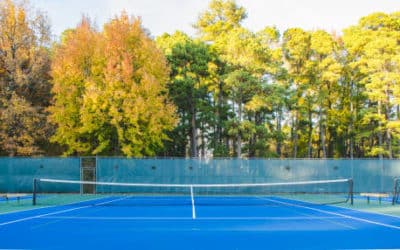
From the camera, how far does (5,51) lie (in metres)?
32.4

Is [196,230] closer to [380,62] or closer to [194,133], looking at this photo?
[194,133]

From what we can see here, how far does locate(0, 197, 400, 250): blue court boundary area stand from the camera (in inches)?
340

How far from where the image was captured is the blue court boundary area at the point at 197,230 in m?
8.63

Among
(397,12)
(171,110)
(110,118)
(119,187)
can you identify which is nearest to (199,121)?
(171,110)

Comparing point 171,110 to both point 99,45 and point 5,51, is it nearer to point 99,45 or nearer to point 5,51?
point 99,45

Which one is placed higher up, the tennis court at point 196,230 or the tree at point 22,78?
the tree at point 22,78

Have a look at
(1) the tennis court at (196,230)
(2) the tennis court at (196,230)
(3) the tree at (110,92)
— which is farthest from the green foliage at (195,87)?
(1) the tennis court at (196,230)

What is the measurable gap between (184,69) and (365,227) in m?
29.1

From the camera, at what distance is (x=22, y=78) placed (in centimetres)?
3170

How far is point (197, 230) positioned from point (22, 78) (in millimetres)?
24604

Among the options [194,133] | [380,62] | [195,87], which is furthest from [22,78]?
[380,62]

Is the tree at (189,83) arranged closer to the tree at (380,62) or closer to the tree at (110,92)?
the tree at (110,92)

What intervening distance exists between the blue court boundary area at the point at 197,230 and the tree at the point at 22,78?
17329mm

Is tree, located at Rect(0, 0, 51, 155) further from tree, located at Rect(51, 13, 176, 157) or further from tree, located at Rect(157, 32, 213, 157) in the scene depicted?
tree, located at Rect(157, 32, 213, 157)
